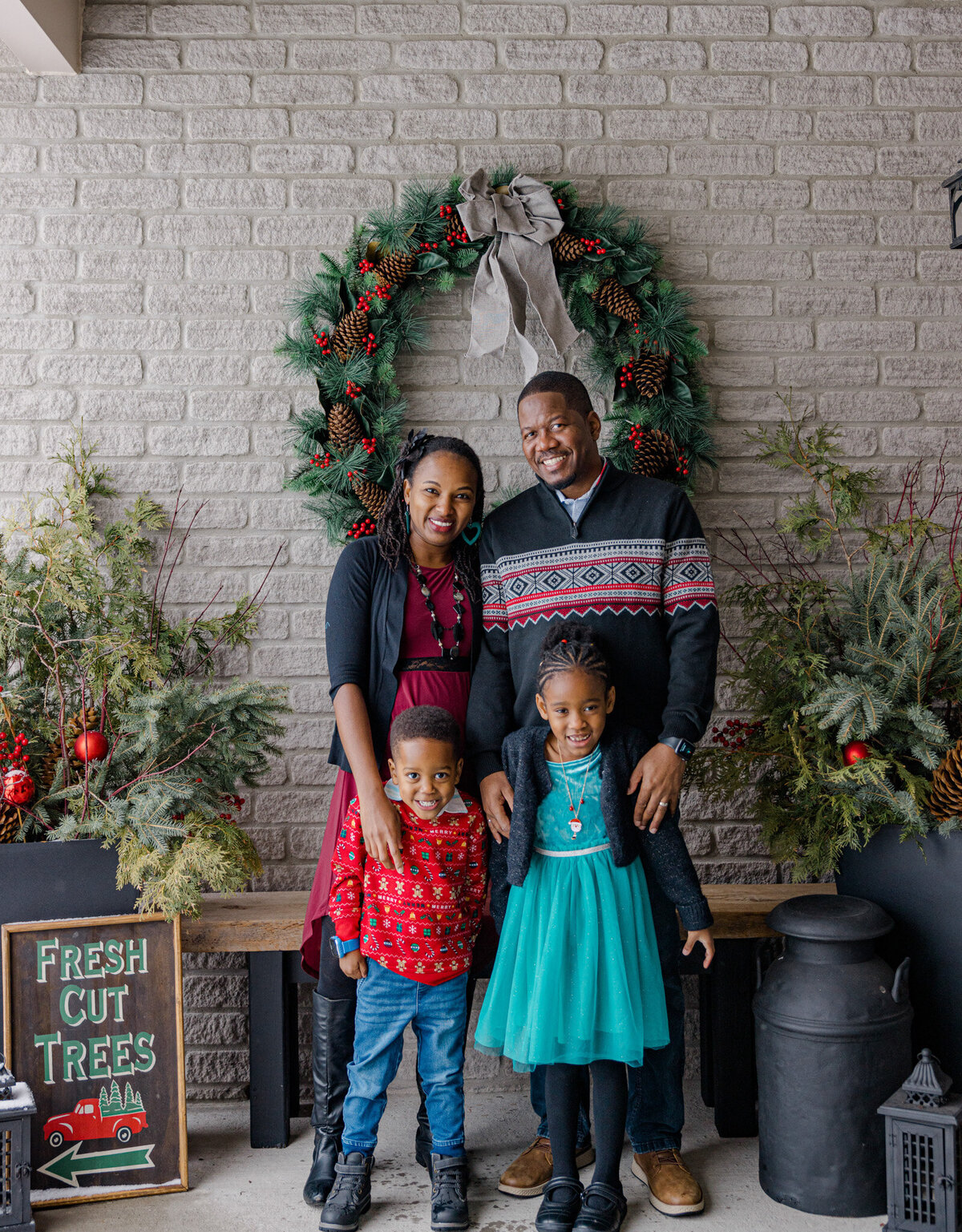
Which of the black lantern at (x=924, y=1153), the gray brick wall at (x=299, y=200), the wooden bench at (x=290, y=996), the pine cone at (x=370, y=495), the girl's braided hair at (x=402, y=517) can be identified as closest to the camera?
the black lantern at (x=924, y=1153)

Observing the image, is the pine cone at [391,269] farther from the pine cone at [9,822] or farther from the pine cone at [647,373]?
the pine cone at [9,822]

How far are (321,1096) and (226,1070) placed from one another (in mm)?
625

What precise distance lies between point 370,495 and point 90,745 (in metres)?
0.86

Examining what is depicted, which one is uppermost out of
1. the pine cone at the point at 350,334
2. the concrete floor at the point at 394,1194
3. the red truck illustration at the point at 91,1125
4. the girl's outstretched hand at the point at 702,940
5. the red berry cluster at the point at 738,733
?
the pine cone at the point at 350,334

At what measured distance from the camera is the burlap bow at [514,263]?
2.44 metres

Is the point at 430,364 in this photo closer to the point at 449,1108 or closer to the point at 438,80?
the point at 438,80

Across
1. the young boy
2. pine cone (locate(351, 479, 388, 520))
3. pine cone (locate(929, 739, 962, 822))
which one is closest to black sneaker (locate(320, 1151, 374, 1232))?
the young boy

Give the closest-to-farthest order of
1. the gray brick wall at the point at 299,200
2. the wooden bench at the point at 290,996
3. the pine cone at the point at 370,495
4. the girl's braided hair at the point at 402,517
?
the girl's braided hair at the point at 402,517, the wooden bench at the point at 290,996, the pine cone at the point at 370,495, the gray brick wall at the point at 299,200

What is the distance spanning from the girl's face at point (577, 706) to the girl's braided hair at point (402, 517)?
0.37 meters

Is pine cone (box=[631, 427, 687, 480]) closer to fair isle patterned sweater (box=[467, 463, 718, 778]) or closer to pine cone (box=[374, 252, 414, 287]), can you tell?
fair isle patterned sweater (box=[467, 463, 718, 778])

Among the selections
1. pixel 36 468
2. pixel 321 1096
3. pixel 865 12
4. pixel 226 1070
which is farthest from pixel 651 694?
pixel 865 12

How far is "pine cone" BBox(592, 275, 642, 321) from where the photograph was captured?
2.46m

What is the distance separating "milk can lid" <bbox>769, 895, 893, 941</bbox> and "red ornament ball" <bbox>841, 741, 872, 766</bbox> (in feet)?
0.92

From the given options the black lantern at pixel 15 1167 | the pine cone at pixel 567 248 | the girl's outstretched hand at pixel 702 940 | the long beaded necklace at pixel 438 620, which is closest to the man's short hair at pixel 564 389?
the long beaded necklace at pixel 438 620
